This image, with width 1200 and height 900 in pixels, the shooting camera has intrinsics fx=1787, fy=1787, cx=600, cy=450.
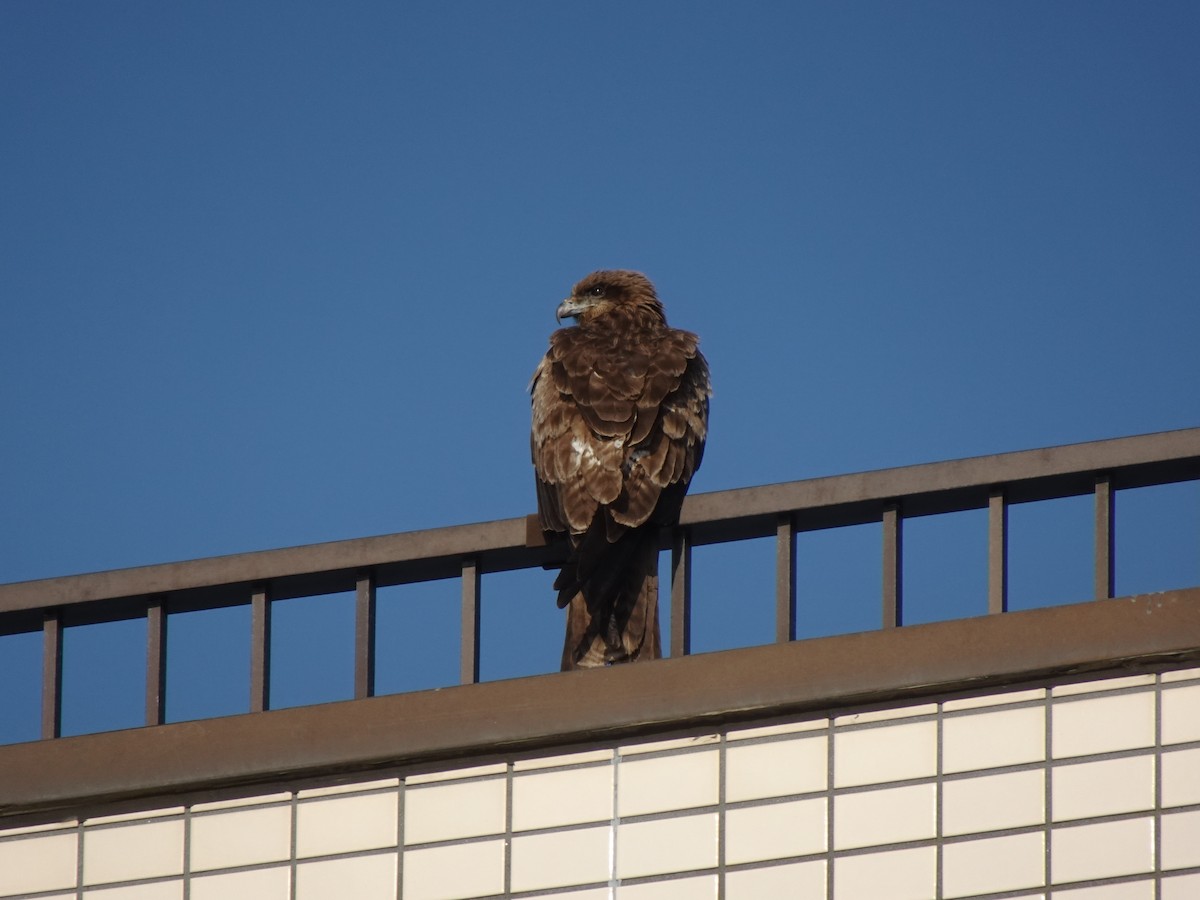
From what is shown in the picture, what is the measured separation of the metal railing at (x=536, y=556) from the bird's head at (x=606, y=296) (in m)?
3.40

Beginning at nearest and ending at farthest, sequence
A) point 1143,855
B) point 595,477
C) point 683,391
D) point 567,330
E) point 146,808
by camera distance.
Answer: point 1143,855 → point 146,808 → point 595,477 → point 683,391 → point 567,330

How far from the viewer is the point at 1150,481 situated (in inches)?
211

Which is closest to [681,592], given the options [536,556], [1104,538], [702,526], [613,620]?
[702,526]

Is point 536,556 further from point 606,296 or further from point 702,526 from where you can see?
point 606,296

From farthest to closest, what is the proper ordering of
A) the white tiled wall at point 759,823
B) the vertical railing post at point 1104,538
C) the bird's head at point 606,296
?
the bird's head at point 606,296, the vertical railing post at point 1104,538, the white tiled wall at point 759,823

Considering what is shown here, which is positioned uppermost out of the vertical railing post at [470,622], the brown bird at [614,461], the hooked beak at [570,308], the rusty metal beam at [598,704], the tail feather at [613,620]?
the hooked beak at [570,308]

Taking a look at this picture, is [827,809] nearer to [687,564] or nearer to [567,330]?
[687,564]

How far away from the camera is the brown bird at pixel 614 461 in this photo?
6383 mm

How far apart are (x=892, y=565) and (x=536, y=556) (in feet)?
4.33

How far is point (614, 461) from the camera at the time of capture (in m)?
6.73

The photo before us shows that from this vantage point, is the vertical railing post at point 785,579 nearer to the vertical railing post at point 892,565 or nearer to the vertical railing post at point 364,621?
the vertical railing post at point 892,565

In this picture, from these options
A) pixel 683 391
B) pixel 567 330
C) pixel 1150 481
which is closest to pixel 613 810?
pixel 1150 481

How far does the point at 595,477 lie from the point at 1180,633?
2453 millimetres

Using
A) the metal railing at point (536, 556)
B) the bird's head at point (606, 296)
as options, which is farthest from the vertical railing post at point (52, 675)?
the bird's head at point (606, 296)
